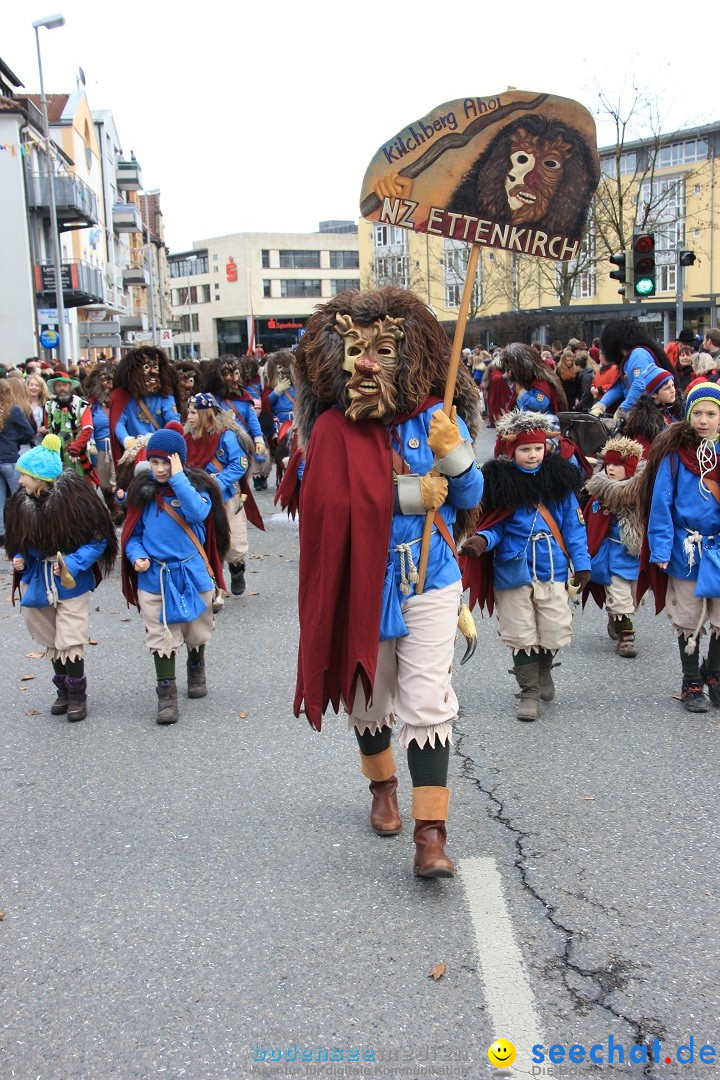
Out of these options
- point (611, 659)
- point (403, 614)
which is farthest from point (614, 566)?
point (403, 614)

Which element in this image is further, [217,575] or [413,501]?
[217,575]

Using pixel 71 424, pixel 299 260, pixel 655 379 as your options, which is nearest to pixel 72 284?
pixel 71 424

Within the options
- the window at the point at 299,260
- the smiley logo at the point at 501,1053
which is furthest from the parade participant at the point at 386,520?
the window at the point at 299,260

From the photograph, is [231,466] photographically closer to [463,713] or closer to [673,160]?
[463,713]

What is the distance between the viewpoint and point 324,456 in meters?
3.88

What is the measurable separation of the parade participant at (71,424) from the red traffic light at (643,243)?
23.7 feet

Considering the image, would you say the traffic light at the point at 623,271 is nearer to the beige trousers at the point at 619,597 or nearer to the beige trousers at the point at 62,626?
the beige trousers at the point at 619,597

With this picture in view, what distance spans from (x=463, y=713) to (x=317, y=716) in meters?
2.20

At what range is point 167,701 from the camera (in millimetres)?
6180

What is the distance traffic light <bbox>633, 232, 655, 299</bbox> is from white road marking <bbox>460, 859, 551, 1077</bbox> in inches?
469

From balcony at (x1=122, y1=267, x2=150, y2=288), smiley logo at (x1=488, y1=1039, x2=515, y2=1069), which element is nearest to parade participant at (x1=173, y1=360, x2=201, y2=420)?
smiley logo at (x1=488, y1=1039, x2=515, y2=1069)

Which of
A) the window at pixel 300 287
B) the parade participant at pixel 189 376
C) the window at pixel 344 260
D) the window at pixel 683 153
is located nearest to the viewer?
the parade participant at pixel 189 376

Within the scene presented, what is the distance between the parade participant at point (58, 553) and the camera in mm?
6176

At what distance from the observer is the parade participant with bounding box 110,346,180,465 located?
9.45 metres
